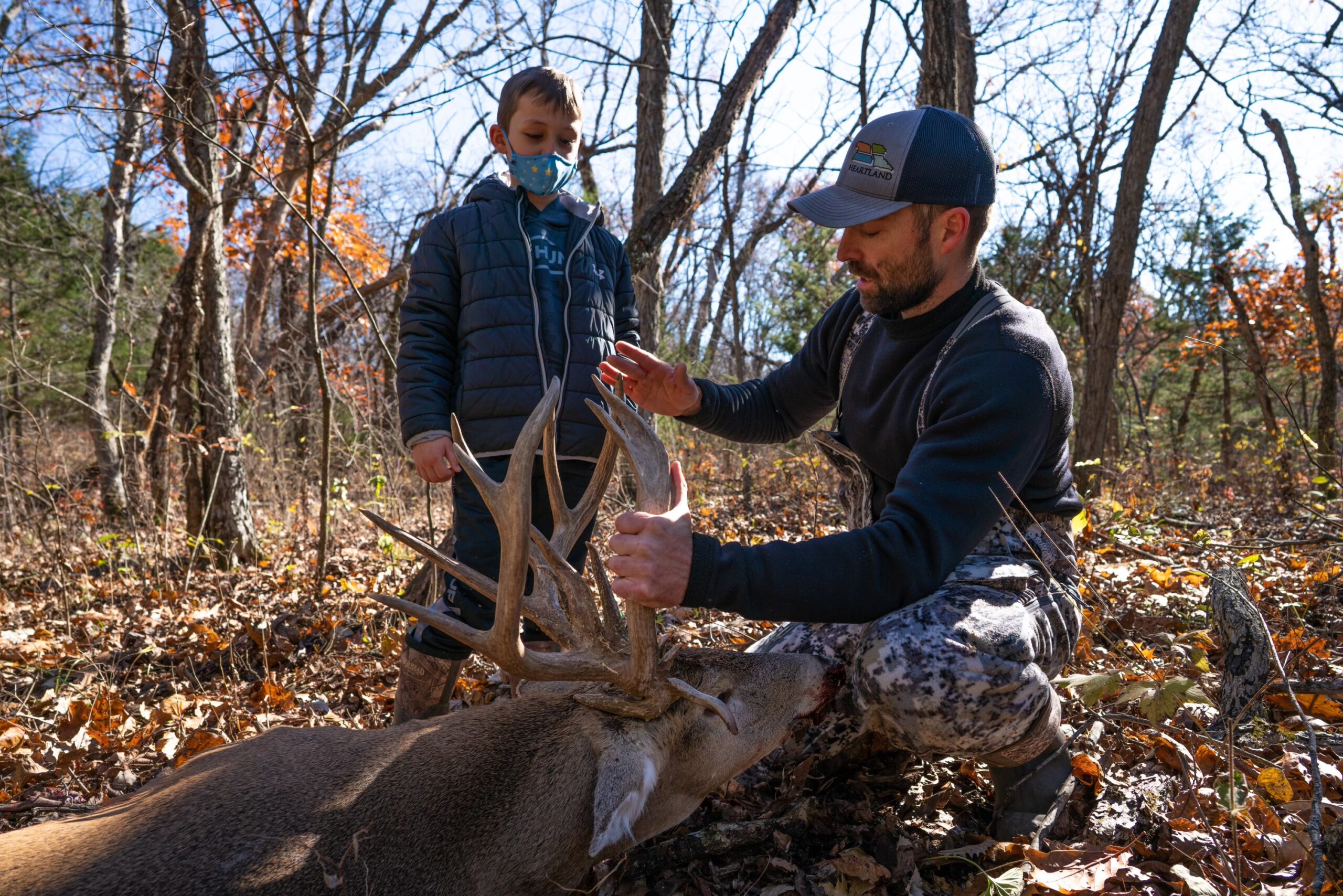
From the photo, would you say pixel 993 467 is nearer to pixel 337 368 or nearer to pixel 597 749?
pixel 597 749

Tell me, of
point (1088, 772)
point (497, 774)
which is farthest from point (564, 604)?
point (1088, 772)

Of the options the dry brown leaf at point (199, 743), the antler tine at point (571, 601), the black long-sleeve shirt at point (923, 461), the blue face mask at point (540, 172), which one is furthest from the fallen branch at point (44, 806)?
the blue face mask at point (540, 172)

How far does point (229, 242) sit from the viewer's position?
1875 cm

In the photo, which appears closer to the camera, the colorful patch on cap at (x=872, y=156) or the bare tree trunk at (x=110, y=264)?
the colorful patch on cap at (x=872, y=156)

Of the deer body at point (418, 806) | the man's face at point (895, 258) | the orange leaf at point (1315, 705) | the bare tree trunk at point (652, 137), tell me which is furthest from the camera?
the bare tree trunk at point (652, 137)

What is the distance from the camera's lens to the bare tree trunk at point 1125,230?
8109 millimetres

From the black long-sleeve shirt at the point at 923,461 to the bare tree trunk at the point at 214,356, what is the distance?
491 centimetres

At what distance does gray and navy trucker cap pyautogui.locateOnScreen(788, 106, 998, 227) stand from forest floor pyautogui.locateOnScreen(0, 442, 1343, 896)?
4.86ft

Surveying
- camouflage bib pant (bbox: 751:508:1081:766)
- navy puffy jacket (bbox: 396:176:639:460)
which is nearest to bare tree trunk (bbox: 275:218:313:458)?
navy puffy jacket (bbox: 396:176:639:460)

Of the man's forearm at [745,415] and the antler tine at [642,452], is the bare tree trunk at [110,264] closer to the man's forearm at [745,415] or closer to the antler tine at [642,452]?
the man's forearm at [745,415]

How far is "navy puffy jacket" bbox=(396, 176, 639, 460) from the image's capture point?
11.1ft

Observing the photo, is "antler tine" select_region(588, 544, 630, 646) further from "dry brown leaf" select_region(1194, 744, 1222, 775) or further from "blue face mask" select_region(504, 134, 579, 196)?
"dry brown leaf" select_region(1194, 744, 1222, 775)

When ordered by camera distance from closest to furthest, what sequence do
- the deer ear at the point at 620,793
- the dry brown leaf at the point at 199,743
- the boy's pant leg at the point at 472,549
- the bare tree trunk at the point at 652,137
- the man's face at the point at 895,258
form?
the deer ear at the point at 620,793 < the man's face at the point at 895,258 < the boy's pant leg at the point at 472,549 < the dry brown leaf at the point at 199,743 < the bare tree trunk at the point at 652,137

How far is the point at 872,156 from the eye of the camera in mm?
2867
